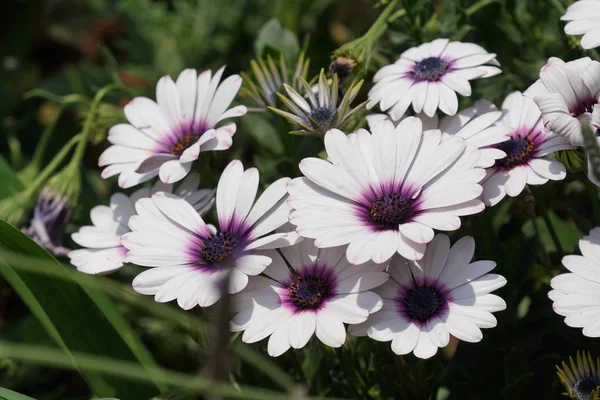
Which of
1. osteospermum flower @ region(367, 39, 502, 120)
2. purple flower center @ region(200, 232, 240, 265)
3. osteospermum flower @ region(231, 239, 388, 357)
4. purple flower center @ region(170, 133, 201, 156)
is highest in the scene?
osteospermum flower @ region(367, 39, 502, 120)

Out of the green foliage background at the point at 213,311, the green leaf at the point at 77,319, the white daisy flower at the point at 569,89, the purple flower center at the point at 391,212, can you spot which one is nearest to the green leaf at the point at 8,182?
the green foliage background at the point at 213,311

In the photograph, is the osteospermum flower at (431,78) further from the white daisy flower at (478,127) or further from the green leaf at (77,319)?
the green leaf at (77,319)

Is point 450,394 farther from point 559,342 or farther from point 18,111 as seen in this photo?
point 18,111

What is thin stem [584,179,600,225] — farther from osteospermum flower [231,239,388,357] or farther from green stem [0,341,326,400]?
green stem [0,341,326,400]

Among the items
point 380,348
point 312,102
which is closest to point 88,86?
point 312,102

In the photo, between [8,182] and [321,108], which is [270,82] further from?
[8,182]

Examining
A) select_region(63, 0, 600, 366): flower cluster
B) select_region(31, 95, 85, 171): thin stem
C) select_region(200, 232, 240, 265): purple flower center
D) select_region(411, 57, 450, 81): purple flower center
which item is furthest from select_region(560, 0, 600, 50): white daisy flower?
select_region(31, 95, 85, 171): thin stem

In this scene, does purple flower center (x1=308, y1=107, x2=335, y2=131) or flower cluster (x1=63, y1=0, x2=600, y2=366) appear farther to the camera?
purple flower center (x1=308, y1=107, x2=335, y2=131)
